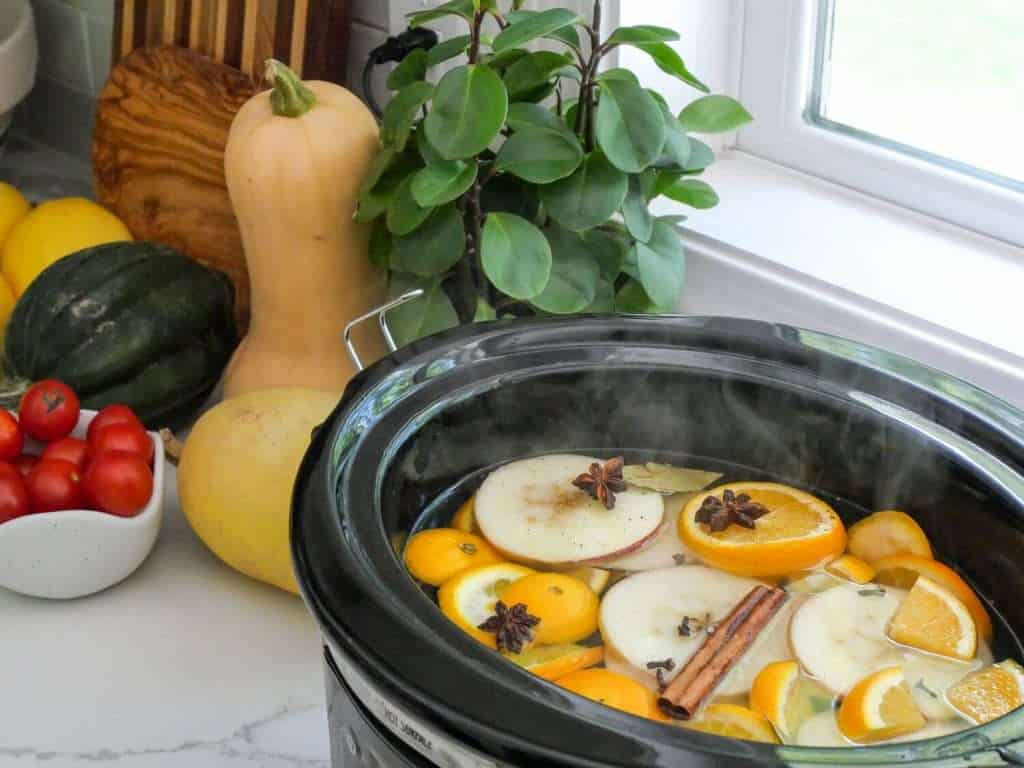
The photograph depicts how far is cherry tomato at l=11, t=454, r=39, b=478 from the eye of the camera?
945mm

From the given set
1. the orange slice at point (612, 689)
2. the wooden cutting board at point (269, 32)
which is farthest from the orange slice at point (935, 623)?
the wooden cutting board at point (269, 32)

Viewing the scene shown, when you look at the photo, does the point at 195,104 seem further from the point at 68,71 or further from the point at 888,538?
the point at 888,538

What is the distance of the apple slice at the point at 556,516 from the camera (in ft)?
2.07

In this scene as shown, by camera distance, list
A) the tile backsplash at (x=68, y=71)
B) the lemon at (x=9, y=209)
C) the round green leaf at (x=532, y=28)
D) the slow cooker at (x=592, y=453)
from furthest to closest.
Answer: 1. the tile backsplash at (x=68, y=71)
2. the lemon at (x=9, y=209)
3. the round green leaf at (x=532, y=28)
4. the slow cooker at (x=592, y=453)

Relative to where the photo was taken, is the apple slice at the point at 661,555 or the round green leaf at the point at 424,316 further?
the round green leaf at the point at 424,316

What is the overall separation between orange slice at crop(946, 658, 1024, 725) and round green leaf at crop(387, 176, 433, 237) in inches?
18.9

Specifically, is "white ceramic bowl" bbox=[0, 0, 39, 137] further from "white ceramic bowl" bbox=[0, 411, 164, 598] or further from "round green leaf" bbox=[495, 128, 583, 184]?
"round green leaf" bbox=[495, 128, 583, 184]

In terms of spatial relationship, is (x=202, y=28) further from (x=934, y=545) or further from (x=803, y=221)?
(x=934, y=545)

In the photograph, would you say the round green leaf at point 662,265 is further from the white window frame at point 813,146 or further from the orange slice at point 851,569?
the orange slice at point 851,569

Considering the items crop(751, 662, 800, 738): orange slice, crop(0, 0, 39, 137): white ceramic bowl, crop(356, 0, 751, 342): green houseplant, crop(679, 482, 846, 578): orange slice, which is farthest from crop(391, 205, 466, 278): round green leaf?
crop(0, 0, 39, 137): white ceramic bowl

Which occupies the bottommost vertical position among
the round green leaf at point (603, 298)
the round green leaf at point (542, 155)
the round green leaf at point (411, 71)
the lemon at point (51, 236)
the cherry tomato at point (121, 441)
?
the cherry tomato at point (121, 441)

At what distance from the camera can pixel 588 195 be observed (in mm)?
864

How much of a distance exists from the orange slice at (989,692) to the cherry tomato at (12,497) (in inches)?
24.4

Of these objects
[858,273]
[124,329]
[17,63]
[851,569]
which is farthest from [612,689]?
[17,63]
